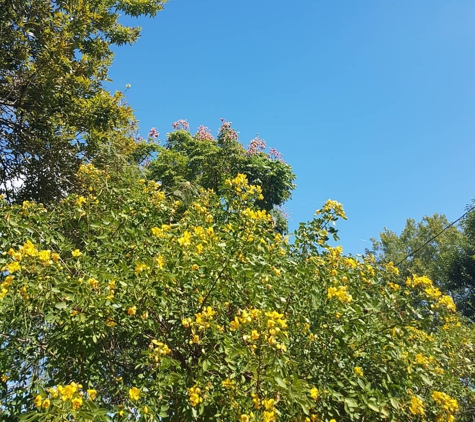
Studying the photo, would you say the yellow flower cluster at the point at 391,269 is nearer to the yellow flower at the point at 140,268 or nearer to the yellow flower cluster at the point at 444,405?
the yellow flower cluster at the point at 444,405

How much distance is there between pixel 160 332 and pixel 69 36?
13.6 feet

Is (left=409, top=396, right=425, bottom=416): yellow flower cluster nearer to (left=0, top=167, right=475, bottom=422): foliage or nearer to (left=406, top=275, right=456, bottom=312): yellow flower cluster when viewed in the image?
(left=0, top=167, right=475, bottom=422): foliage

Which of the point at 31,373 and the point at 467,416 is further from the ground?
the point at 31,373

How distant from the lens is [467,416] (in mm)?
4035

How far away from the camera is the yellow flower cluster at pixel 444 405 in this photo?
204 cm

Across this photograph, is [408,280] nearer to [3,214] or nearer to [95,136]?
[3,214]

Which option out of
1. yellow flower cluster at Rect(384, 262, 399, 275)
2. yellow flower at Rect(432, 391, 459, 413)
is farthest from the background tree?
yellow flower at Rect(432, 391, 459, 413)

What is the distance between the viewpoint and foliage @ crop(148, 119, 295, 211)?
8477mm

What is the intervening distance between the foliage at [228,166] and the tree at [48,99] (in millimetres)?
3263

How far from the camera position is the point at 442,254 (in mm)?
14414

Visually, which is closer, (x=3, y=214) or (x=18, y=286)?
(x=18, y=286)

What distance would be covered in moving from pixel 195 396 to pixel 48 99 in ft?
13.6

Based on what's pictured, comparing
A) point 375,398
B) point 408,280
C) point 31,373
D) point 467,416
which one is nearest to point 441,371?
point 408,280

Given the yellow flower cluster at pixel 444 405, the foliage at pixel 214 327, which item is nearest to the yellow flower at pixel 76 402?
the foliage at pixel 214 327
